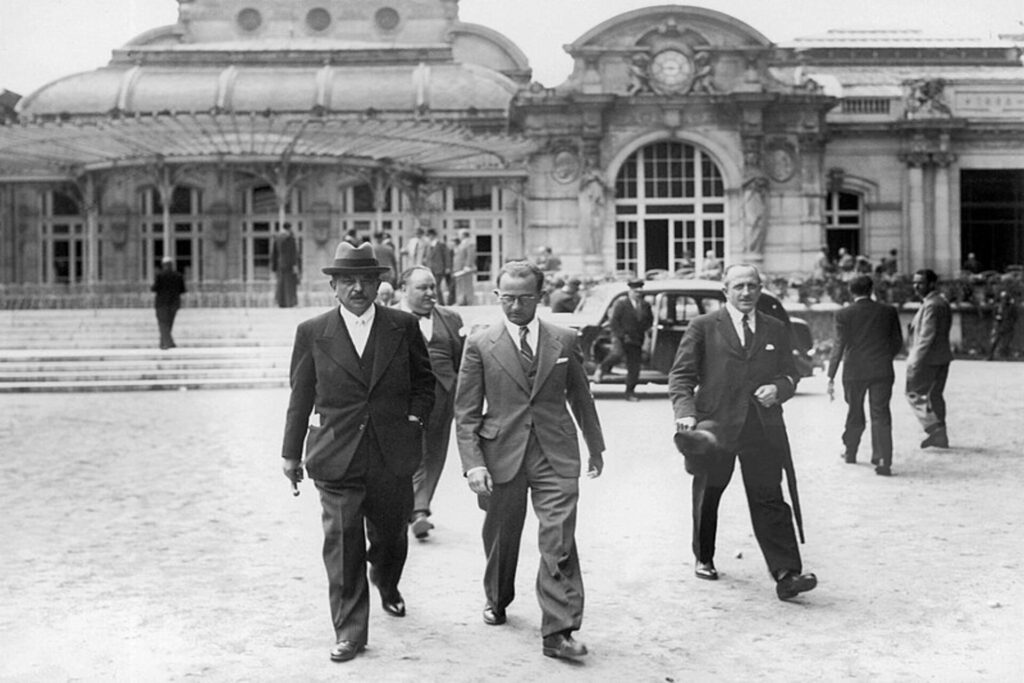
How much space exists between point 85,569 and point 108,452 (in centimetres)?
555

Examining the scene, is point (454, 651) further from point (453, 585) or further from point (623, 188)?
point (623, 188)

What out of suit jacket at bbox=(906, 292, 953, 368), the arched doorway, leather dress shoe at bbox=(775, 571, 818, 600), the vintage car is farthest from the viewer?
the arched doorway

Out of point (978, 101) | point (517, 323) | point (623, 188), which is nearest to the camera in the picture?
point (517, 323)

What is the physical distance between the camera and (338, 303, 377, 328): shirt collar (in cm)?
652

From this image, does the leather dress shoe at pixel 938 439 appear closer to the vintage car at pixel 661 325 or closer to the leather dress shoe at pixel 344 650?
the vintage car at pixel 661 325

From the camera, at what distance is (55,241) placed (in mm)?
37438

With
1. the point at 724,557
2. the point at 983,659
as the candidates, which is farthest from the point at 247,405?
the point at 983,659

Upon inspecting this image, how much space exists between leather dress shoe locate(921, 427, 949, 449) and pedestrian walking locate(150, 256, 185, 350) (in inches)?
551

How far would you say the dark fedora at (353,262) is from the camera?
21.1ft

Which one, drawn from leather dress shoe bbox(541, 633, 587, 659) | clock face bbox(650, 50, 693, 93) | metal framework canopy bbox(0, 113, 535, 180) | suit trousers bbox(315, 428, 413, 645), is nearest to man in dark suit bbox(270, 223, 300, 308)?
metal framework canopy bbox(0, 113, 535, 180)

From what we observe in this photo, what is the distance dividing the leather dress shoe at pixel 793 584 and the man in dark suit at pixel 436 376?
104 inches

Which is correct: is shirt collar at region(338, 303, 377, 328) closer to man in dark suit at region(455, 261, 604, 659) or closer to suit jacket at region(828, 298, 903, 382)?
man in dark suit at region(455, 261, 604, 659)

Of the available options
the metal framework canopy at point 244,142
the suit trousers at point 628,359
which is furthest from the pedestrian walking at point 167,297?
the suit trousers at point 628,359

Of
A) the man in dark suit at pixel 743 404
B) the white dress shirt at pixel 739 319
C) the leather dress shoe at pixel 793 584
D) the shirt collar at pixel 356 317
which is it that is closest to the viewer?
the shirt collar at pixel 356 317
